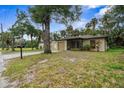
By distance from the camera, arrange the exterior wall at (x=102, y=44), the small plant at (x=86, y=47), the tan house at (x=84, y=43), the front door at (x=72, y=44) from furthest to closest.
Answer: the front door at (x=72, y=44) < the small plant at (x=86, y=47) < the tan house at (x=84, y=43) < the exterior wall at (x=102, y=44)

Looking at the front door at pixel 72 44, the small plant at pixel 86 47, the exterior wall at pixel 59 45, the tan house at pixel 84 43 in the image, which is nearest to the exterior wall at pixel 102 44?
the tan house at pixel 84 43

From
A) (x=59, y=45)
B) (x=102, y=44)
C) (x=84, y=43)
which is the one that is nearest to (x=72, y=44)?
(x=84, y=43)

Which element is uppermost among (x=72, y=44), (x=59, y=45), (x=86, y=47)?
(x=72, y=44)

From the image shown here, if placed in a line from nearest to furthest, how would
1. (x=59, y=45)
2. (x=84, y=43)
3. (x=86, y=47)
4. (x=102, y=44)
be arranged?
1. (x=102, y=44)
2. (x=86, y=47)
3. (x=84, y=43)
4. (x=59, y=45)

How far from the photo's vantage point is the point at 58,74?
468cm

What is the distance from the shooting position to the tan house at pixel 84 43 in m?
14.8

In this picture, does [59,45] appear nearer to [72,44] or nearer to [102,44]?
[72,44]

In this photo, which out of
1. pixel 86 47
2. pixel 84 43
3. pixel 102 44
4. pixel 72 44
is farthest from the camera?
pixel 72 44

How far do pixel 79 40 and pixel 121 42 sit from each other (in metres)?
3.59

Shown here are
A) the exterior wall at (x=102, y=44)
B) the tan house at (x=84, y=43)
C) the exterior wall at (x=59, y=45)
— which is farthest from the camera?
the exterior wall at (x=59, y=45)

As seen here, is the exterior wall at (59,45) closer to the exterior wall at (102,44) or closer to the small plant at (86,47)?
the small plant at (86,47)

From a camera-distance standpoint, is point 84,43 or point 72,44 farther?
point 72,44

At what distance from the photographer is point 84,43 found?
16.0m
